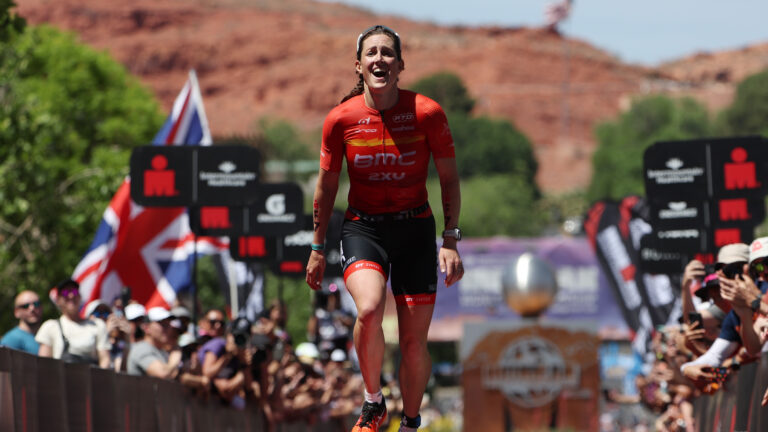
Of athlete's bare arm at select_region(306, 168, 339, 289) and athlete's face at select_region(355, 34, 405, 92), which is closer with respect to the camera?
athlete's face at select_region(355, 34, 405, 92)

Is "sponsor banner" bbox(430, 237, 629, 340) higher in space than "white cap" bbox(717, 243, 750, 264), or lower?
lower

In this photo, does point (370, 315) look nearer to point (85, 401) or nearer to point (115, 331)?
point (85, 401)

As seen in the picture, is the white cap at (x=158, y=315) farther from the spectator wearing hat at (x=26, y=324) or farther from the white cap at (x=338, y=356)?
the white cap at (x=338, y=356)

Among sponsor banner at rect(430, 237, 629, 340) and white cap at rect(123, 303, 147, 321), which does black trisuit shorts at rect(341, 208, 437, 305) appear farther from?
sponsor banner at rect(430, 237, 629, 340)

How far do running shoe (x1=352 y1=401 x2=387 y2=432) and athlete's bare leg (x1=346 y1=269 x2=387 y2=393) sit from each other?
0.10 metres

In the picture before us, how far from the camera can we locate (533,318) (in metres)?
35.2

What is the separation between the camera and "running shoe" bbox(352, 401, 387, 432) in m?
9.09

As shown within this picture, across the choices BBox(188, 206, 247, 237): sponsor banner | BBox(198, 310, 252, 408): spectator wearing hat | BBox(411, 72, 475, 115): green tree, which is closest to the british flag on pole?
BBox(188, 206, 247, 237): sponsor banner

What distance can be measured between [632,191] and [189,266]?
345 ft

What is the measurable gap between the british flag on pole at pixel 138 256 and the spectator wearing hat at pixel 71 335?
8.48m

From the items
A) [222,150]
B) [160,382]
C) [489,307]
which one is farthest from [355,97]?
[489,307]

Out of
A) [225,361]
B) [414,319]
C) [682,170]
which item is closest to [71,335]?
[225,361]

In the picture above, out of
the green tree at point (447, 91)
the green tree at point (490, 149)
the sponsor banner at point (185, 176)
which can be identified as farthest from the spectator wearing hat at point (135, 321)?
the green tree at point (447, 91)

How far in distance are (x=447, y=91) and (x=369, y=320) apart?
176 m
